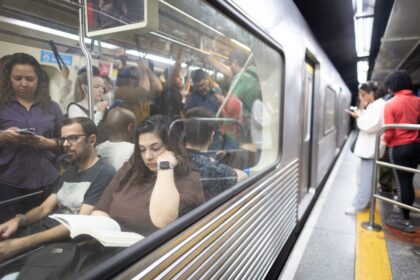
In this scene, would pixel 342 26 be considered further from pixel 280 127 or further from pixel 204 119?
pixel 204 119

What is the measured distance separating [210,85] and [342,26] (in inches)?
142

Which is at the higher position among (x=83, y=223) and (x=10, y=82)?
(x=10, y=82)

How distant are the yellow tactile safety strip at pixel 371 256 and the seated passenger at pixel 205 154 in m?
1.51

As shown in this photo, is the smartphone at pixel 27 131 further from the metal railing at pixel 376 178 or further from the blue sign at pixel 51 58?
the metal railing at pixel 376 178

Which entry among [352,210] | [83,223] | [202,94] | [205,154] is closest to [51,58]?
[83,223]

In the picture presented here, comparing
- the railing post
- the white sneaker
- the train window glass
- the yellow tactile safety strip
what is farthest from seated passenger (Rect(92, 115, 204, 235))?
the train window glass

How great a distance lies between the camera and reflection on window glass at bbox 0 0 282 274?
0.82 metres

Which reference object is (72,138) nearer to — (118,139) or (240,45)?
(118,139)

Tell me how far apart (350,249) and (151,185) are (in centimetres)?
231

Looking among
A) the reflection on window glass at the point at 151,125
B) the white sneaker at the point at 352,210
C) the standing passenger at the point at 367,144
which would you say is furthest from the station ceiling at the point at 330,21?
the white sneaker at the point at 352,210

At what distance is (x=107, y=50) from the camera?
2.91 feet

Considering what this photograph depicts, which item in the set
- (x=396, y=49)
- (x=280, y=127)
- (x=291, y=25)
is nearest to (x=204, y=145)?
(x=280, y=127)

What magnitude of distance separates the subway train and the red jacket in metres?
0.91

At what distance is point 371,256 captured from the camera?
8.11 ft
